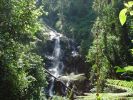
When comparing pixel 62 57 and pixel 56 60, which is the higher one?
pixel 62 57

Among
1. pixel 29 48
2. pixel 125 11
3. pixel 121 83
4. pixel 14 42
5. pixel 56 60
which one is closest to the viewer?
pixel 125 11

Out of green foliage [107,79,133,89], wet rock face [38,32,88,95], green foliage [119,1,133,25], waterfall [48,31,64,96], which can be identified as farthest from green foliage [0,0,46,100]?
waterfall [48,31,64,96]

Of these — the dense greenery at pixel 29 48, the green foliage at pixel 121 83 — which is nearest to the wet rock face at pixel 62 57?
the dense greenery at pixel 29 48

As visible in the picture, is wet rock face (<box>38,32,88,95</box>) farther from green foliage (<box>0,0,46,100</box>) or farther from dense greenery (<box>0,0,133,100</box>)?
green foliage (<box>0,0,46,100</box>)

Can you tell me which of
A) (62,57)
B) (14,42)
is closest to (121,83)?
(14,42)

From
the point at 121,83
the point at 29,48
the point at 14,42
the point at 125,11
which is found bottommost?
the point at 121,83

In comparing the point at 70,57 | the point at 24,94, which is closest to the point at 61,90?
the point at 70,57

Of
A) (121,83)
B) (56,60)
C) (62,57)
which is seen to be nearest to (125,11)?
(121,83)

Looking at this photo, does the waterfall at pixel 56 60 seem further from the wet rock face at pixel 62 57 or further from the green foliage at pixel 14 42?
the green foliage at pixel 14 42

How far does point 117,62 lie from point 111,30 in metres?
3.70

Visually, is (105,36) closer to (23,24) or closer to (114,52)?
(114,52)

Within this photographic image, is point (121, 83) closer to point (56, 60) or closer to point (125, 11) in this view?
point (125, 11)

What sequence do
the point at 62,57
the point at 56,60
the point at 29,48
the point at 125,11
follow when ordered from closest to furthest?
1. the point at 125,11
2. the point at 29,48
3. the point at 56,60
4. the point at 62,57

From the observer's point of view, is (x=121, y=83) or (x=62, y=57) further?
(x=62, y=57)
